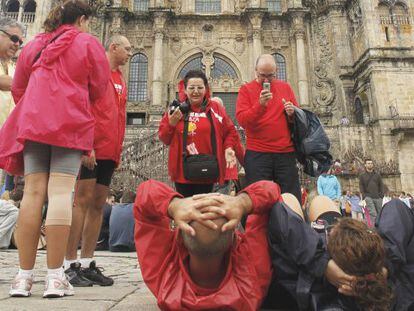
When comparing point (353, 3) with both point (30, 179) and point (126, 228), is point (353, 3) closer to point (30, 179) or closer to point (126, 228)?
point (126, 228)

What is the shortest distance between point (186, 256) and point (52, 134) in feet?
4.49

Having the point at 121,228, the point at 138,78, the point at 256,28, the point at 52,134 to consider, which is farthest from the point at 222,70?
the point at 52,134

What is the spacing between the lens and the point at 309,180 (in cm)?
1522

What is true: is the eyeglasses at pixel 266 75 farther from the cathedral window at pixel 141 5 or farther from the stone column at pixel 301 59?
the cathedral window at pixel 141 5

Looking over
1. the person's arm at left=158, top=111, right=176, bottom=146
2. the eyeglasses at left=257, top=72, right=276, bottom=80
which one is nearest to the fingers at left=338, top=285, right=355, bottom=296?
the person's arm at left=158, top=111, right=176, bottom=146

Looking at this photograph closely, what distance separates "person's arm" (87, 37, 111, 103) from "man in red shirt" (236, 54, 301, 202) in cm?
178

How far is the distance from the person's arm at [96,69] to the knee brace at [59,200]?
0.77m

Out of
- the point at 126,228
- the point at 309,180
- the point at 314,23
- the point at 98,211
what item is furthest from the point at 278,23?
Answer: the point at 98,211

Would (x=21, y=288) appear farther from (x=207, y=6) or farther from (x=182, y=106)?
(x=207, y=6)

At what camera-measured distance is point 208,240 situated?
2.01m

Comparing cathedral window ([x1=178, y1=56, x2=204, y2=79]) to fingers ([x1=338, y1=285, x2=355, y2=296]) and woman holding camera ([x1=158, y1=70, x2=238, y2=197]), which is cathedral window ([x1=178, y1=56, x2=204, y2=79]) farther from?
fingers ([x1=338, y1=285, x2=355, y2=296])

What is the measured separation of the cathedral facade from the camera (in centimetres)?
2173

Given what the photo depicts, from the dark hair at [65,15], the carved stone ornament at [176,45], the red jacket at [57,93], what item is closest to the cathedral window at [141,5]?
the carved stone ornament at [176,45]

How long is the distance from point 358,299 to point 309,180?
13.5 meters
